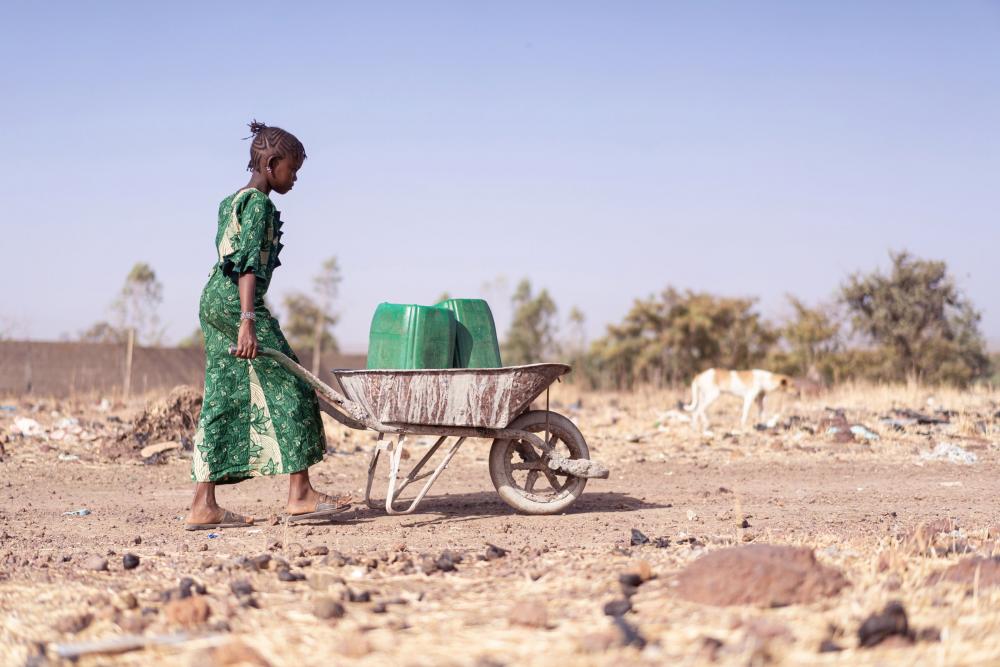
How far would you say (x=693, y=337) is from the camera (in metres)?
25.8

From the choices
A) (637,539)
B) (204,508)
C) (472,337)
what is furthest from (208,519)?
(637,539)

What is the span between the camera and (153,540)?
14.5ft

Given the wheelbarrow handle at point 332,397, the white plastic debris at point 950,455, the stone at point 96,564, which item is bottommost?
the stone at point 96,564

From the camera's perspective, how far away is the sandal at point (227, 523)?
4.72 m

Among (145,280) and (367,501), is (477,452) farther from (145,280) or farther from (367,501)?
(145,280)

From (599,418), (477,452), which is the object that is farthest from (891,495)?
(599,418)

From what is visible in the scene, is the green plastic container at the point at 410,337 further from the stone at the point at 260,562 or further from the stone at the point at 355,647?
the stone at the point at 355,647

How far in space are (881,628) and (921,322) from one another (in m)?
23.4

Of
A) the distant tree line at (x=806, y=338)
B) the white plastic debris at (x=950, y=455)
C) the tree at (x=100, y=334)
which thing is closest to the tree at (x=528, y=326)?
the distant tree line at (x=806, y=338)

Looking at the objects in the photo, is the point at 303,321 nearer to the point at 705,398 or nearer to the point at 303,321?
the point at 303,321

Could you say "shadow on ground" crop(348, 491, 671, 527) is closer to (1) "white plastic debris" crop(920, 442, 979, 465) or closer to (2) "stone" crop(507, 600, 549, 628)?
(2) "stone" crop(507, 600, 549, 628)

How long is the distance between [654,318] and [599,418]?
49.3 ft

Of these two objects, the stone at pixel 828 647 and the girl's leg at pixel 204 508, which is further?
the girl's leg at pixel 204 508

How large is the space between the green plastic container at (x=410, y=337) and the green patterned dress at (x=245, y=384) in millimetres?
462
